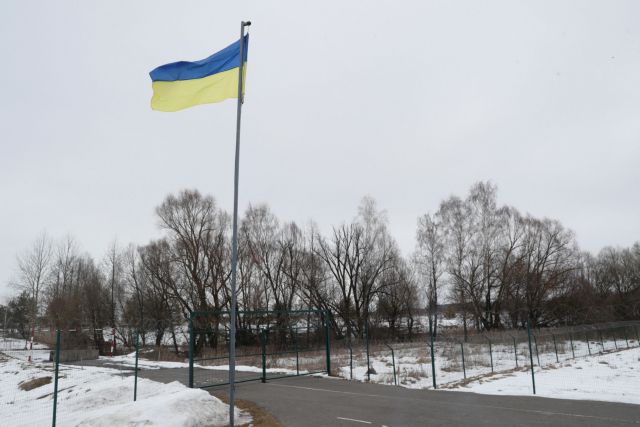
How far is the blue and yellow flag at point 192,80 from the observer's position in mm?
9148

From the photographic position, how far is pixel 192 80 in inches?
363

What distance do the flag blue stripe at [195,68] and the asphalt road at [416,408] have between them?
795cm

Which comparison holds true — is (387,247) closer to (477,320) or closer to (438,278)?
(438,278)

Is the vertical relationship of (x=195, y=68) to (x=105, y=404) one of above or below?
above

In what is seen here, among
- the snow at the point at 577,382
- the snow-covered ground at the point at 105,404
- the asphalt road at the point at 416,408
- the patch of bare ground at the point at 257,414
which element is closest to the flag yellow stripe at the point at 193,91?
the snow-covered ground at the point at 105,404

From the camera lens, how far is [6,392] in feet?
67.1

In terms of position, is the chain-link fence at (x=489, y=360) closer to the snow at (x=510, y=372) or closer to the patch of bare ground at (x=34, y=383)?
the snow at (x=510, y=372)

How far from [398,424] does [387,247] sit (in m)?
36.9

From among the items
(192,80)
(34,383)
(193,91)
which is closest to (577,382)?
(193,91)

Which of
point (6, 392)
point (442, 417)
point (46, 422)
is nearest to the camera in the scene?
point (442, 417)

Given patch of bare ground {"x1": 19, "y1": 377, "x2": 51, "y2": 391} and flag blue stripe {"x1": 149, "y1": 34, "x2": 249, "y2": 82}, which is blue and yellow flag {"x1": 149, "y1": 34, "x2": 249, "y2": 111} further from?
patch of bare ground {"x1": 19, "y1": 377, "x2": 51, "y2": 391}

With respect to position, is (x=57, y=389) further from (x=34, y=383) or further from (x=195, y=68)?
(x=195, y=68)

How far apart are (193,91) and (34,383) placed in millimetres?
18952

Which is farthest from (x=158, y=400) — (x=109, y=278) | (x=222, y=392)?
(x=109, y=278)
